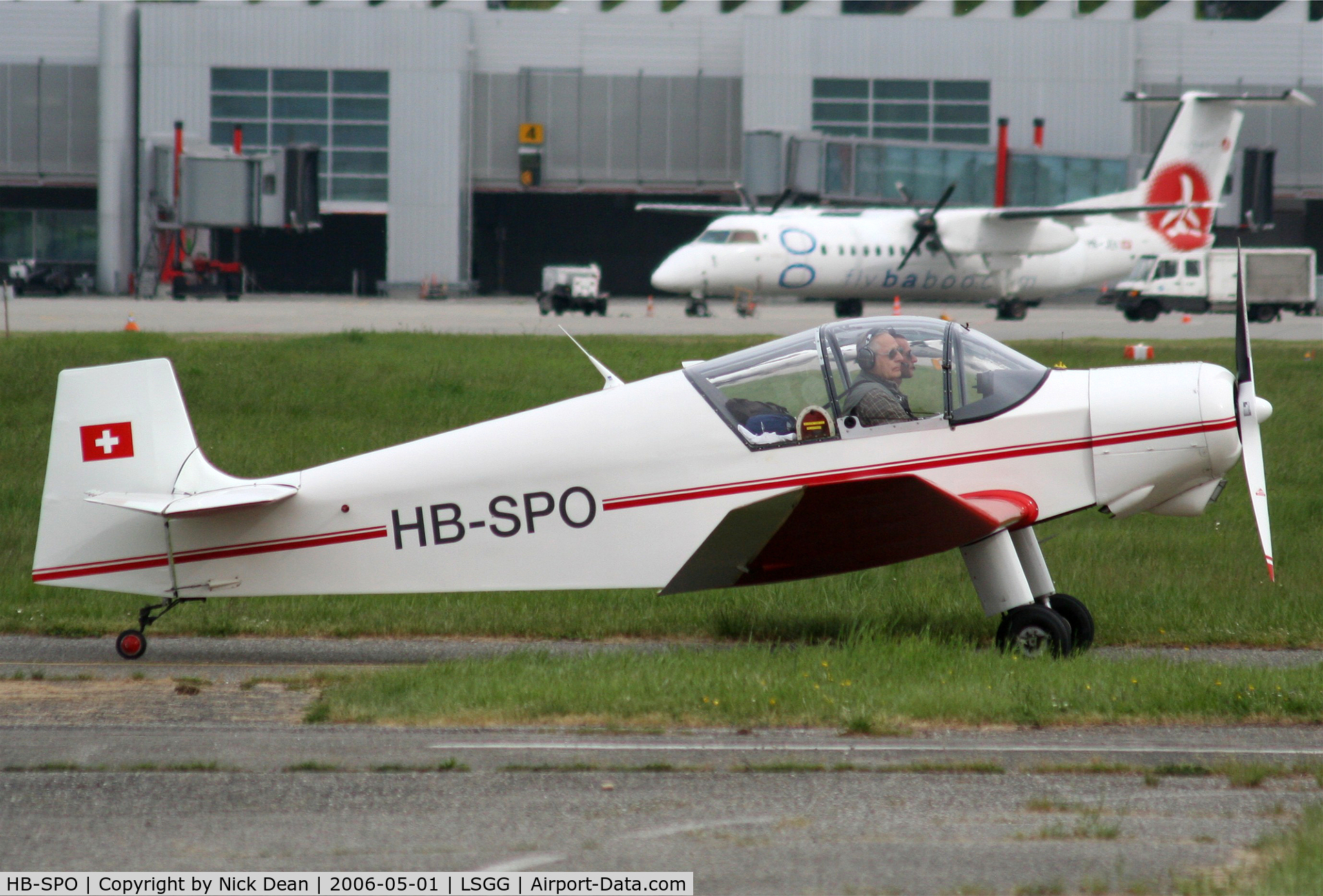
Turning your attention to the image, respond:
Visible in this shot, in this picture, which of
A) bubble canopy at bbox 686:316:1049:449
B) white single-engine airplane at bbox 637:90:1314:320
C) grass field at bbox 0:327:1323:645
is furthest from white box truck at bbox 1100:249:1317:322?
bubble canopy at bbox 686:316:1049:449

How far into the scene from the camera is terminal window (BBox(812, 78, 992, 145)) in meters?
60.8

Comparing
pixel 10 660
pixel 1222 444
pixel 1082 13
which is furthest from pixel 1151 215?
pixel 10 660

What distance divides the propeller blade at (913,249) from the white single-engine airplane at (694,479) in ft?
104

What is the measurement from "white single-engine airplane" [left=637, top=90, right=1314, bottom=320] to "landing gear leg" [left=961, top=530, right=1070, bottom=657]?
95.1 feet

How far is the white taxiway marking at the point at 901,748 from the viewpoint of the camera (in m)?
6.79

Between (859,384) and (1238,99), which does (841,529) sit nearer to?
(859,384)

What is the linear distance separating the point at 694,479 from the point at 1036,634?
2.34m

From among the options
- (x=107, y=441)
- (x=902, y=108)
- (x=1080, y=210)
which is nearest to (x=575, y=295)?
(x=1080, y=210)

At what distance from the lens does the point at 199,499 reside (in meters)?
8.73

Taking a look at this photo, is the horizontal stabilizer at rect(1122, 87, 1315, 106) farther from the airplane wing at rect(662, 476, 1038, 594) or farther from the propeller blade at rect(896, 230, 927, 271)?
the airplane wing at rect(662, 476, 1038, 594)

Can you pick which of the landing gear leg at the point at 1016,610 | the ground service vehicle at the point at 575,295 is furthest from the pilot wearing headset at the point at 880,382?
the ground service vehicle at the point at 575,295

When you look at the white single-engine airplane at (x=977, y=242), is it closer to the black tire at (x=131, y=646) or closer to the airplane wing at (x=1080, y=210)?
the airplane wing at (x=1080, y=210)

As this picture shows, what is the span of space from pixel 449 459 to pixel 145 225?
54.8 m

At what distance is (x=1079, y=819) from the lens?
5648 millimetres
